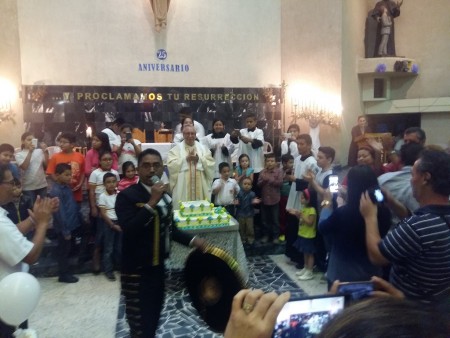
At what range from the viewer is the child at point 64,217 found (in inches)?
213

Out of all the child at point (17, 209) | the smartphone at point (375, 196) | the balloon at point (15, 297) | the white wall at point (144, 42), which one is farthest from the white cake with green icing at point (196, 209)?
the white wall at point (144, 42)

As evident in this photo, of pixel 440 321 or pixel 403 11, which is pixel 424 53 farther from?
pixel 440 321

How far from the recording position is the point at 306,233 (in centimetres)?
543

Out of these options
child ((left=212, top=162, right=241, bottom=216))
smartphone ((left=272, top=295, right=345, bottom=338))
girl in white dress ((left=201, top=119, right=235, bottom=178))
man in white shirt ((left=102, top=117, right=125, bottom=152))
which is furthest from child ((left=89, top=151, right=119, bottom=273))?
smartphone ((left=272, top=295, right=345, bottom=338))

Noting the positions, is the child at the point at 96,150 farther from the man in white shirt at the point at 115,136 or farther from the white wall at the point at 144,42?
the white wall at the point at 144,42

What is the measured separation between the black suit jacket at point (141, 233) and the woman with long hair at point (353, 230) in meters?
1.06

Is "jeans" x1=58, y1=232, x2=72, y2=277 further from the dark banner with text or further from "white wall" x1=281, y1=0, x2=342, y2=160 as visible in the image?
"white wall" x1=281, y1=0, x2=342, y2=160

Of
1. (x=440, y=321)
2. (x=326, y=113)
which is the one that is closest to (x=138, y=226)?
(x=440, y=321)

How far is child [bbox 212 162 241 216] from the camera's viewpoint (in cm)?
629

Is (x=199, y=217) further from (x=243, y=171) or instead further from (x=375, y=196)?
(x=375, y=196)

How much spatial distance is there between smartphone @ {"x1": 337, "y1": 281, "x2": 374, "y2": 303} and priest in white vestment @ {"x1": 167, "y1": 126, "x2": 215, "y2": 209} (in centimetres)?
482

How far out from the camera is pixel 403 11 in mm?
11562

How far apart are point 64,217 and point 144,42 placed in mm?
5224

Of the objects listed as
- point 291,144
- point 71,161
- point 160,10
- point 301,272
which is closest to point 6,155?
point 71,161
